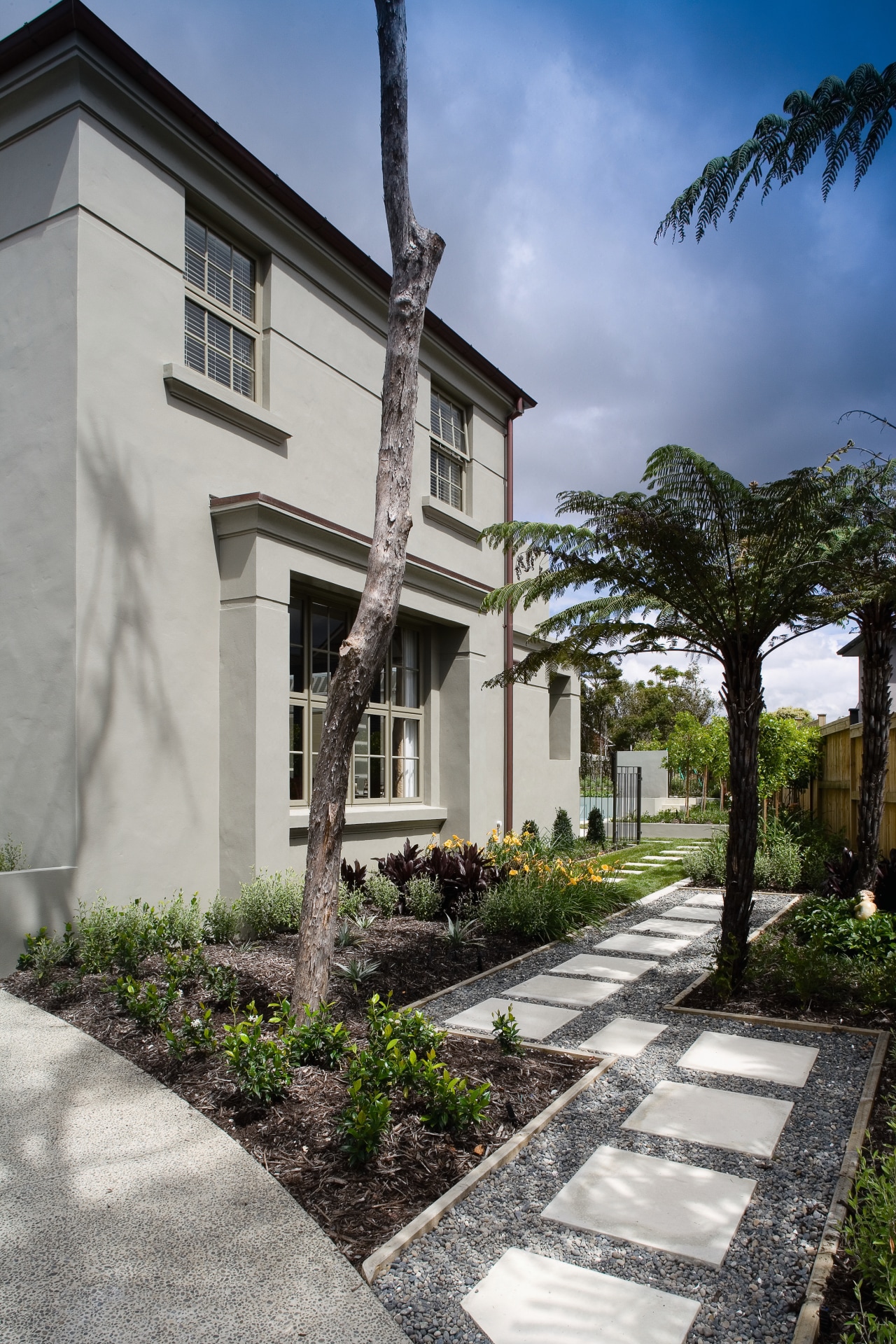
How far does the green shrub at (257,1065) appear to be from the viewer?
3826mm

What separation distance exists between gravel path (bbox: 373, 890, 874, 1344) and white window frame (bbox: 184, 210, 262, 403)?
684 centimetres

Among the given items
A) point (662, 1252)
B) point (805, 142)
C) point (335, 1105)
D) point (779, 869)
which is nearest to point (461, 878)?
point (335, 1105)

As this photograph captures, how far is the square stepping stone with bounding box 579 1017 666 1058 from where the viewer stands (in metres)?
4.98

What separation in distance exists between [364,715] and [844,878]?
563 centimetres

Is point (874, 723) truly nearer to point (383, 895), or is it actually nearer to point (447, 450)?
point (383, 895)

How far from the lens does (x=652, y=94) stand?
21.6 ft

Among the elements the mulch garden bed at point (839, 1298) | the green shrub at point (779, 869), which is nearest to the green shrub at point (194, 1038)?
the mulch garden bed at point (839, 1298)

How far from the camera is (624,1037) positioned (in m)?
5.24

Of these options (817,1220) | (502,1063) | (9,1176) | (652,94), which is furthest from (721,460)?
(9,1176)

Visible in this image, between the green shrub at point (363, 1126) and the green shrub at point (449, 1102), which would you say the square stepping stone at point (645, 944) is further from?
the green shrub at point (363, 1126)

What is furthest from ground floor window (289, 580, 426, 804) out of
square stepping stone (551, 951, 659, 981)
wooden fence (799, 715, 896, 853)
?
wooden fence (799, 715, 896, 853)

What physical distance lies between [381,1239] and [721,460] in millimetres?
5456

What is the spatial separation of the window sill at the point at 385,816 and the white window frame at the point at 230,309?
419 cm

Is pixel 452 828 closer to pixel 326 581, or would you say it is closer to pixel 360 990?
pixel 326 581
